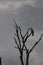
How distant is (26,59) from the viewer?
49.2 metres

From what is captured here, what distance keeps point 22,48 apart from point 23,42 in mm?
948

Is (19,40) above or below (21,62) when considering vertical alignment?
above

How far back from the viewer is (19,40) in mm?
48562

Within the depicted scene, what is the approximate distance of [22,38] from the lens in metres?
49.1

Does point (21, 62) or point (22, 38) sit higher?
point (22, 38)

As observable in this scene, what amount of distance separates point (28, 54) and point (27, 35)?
3029 millimetres

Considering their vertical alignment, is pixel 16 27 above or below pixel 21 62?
above

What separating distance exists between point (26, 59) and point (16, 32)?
4.51 meters

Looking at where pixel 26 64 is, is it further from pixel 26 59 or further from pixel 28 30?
pixel 28 30

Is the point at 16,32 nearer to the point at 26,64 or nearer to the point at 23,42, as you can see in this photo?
the point at 23,42

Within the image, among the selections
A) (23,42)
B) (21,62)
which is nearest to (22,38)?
(23,42)

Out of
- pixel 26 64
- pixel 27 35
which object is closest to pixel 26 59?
pixel 26 64

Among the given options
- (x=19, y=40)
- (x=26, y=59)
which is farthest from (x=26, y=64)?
(x=19, y=40)

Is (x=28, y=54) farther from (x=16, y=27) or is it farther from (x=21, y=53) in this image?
(x=16, y=27)
